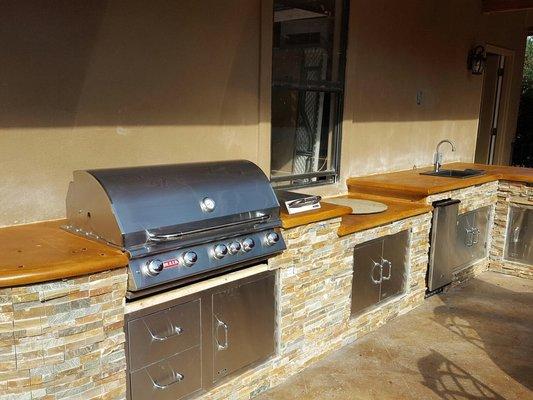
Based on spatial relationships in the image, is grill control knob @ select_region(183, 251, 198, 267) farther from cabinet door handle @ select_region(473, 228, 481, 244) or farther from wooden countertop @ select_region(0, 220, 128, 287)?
cabinet door handle @ select_region(473, 228, 481, 244)

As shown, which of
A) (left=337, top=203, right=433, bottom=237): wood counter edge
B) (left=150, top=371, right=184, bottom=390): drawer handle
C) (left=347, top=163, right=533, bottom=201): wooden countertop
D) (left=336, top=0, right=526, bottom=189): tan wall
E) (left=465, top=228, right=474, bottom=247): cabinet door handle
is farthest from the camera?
Answer: (left=465, top=228, right=474, bottom=247): cabinet door handle

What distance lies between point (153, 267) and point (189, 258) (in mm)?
210

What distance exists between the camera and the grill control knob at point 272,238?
2986 millimetres

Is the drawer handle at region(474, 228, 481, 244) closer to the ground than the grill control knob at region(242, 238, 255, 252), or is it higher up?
closer to the ground

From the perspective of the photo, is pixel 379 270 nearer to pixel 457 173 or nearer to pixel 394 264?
pixel 394 264

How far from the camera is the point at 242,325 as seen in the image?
9.94 feet

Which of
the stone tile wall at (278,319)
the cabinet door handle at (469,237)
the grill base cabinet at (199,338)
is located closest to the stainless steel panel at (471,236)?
the cabinet door handle at (469,237)

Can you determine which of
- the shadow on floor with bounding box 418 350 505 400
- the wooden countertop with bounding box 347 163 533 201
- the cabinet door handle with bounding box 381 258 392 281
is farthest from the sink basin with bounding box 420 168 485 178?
the shadow on floor with bounding box 418 350 505 400

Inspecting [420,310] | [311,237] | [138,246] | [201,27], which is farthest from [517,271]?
[138,246]

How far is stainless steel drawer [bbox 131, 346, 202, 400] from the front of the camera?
257 cm

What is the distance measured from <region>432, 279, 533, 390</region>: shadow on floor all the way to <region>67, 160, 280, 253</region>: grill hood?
2.17 m

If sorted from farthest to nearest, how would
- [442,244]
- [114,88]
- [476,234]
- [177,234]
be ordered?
[476,234] < [442,244] < [114,88] < [177,234]

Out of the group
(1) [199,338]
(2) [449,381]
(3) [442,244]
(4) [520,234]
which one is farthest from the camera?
(4) [520,234]

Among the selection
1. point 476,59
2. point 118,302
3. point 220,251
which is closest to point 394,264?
point 220,251
